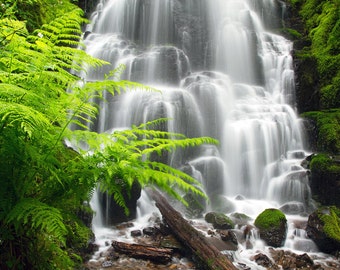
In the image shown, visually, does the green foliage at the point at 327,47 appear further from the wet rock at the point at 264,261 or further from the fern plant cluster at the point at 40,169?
the fern plant cluster at the point at 40,169

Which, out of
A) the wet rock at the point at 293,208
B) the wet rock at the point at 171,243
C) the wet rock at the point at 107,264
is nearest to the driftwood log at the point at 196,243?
the wet rock at the point at 171,243

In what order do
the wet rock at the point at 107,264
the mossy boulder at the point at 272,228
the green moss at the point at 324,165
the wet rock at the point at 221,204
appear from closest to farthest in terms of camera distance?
the wet rock at the point at 107,264 < the mossy boulder at the point at 272,228 < the wet rock at the point at 221,204 < the green moss at the point at 324,165

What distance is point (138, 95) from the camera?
11023mm

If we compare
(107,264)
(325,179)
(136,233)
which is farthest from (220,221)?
(325,179)

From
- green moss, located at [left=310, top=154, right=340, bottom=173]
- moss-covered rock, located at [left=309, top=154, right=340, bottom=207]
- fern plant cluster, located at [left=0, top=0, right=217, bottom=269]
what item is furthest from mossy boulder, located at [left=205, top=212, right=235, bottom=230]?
fern plant cluster, located at [left=0, top=0, right=217, bottom=269]

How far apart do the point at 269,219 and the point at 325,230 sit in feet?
3.52

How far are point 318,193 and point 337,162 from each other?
987mm

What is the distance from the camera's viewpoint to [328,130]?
10.2 metres

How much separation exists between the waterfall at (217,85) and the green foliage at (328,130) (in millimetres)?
655

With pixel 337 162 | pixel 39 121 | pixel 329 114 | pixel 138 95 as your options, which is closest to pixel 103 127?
pixel 138 95

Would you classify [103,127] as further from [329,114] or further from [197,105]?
[329,114]

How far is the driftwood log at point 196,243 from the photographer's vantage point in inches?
176

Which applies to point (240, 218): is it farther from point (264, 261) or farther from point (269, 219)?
point (264, 261)

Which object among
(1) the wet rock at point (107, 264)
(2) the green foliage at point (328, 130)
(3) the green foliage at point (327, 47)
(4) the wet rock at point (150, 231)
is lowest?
(1) the wet rock at point (107, 264)
